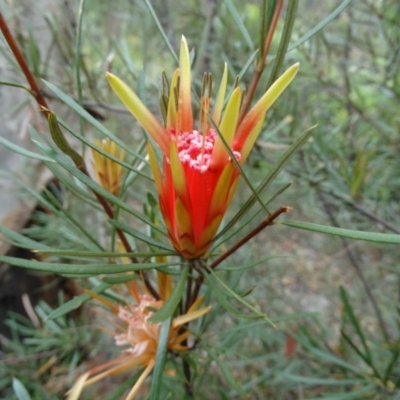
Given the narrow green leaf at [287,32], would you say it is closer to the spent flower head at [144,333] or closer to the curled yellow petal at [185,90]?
the curled yellow petal at [185,90]

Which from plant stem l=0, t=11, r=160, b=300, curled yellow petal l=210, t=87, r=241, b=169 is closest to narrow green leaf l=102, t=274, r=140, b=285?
plant stem l=0, t=11, r=160, b=300

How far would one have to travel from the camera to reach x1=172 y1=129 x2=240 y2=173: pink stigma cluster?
25 cm

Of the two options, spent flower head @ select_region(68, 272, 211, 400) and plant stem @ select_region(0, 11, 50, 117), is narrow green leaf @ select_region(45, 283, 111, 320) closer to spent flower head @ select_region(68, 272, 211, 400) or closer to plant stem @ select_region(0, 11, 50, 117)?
spent flower head @ select_region(68, 272, 211, 400)

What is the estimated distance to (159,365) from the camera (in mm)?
294

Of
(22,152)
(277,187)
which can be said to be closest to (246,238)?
(22,152)

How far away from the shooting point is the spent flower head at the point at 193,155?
24cm

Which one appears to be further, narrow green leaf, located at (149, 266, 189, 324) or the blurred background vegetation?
the blurred background vegetation

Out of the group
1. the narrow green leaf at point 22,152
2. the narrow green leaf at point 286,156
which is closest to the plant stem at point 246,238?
the narrow green leaf at point 286,156

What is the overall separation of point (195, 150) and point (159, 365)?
14 centimetres

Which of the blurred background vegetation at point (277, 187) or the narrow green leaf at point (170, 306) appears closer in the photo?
the narrow green leaf at point (170, 306)

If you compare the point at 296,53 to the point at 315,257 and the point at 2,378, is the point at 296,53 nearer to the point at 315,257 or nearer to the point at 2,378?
the point at 2,378

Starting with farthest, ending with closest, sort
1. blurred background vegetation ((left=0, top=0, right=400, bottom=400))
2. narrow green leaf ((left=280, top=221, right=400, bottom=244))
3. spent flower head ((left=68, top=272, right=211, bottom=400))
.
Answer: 1. blurred background vegetation ((left=0, top=0, right=400, bottom=400))
2. spent flower head ((left=68, top=272, right=211, bottom=400))
3. narrow green leaf ((left=280, top=221, right=400, bottom=244))

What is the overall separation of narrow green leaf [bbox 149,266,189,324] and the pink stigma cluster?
74 millimetres

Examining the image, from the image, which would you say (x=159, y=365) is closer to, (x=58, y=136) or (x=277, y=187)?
(x=58, y=136)
